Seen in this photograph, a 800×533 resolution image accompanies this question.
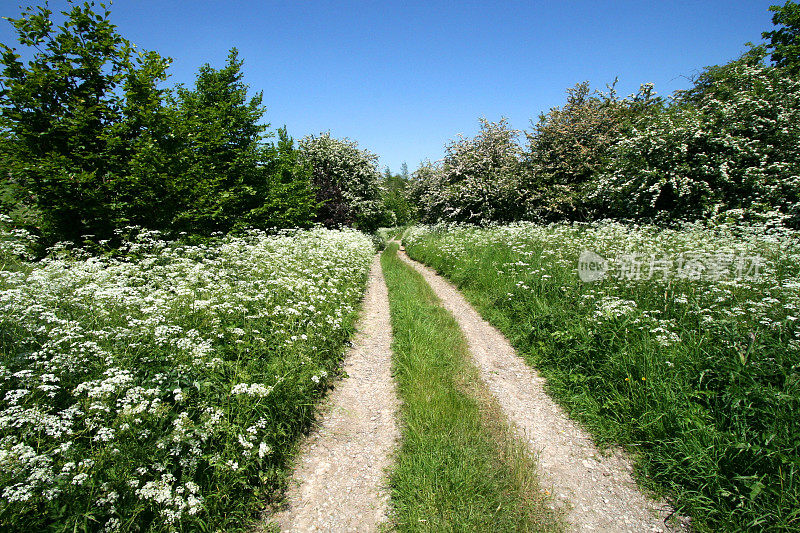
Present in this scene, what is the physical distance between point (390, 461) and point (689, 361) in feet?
13.3

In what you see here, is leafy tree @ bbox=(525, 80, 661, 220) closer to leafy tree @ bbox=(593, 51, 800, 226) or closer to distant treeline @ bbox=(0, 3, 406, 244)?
leafy tree @ bbox=(593, 51, 800, 226)

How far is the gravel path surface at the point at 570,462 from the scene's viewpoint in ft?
10.5

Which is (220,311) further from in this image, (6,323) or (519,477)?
(519,477)

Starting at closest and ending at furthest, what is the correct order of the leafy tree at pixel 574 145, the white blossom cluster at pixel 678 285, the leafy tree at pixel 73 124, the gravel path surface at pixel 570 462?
the gravel path surface at pixel 570 462 → the white blossom cluster at pixel 678 285 → the leafy tree at pixel 73 124 → the leafy tree at pixel 574 145

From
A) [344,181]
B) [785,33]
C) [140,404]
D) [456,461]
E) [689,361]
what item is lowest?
[456,461]

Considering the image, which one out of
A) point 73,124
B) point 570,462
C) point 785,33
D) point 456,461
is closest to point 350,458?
point 456,461

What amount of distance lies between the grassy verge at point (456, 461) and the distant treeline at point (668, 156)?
1034 cm

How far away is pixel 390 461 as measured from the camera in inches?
156

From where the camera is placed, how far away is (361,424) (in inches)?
186

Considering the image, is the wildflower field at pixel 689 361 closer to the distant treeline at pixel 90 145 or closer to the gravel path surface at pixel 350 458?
the gravel path surface at pixel 350 458

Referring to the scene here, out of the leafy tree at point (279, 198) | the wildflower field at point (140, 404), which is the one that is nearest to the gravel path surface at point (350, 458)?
the wildflower field at point (140, 404)

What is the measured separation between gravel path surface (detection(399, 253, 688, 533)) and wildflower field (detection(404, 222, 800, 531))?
242 millimetres

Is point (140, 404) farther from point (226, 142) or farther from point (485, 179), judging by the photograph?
point (485, 179)

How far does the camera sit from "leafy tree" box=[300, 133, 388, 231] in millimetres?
23375
